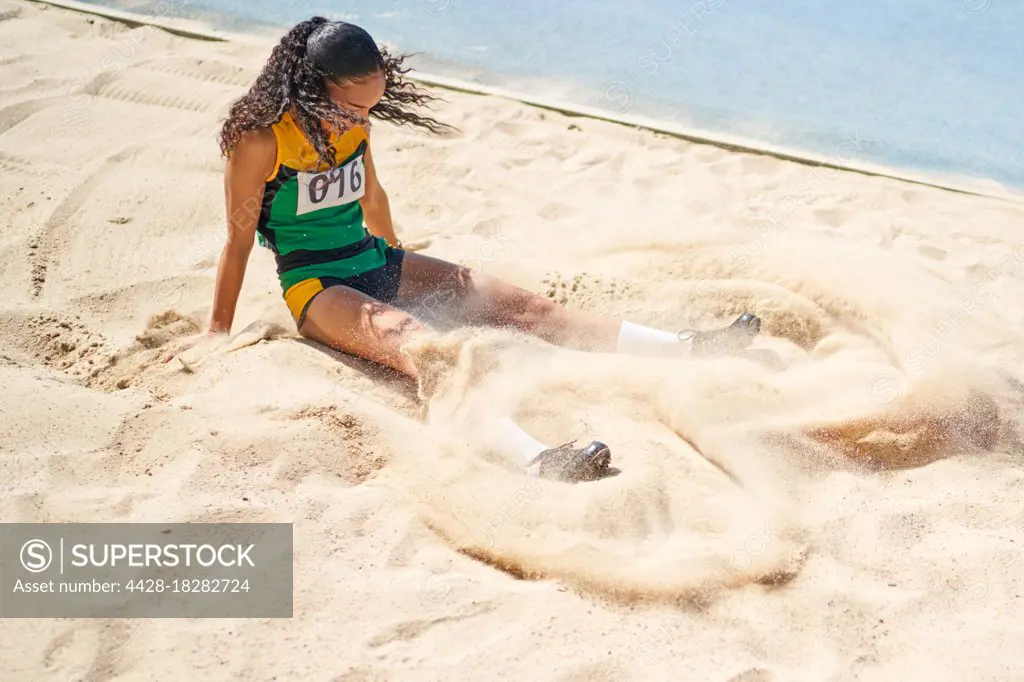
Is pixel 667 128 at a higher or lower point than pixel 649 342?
higher

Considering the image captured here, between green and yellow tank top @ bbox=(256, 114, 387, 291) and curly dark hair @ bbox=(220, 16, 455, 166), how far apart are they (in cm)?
8

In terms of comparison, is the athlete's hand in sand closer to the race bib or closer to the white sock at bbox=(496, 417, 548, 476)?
the race bib

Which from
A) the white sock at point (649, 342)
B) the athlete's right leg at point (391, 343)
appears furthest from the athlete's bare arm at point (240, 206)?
the white sock at point (649, 342)

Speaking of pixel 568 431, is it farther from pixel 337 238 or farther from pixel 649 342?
pixel 337 238

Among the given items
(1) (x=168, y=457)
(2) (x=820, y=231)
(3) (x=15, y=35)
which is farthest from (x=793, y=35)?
(1) (x=168, y=457)

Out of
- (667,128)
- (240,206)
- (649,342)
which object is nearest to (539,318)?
(649,342)

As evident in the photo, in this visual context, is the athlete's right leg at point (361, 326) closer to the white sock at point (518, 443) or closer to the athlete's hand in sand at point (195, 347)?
the athlete's hand in sand at point (195, 347)

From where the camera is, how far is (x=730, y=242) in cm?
367

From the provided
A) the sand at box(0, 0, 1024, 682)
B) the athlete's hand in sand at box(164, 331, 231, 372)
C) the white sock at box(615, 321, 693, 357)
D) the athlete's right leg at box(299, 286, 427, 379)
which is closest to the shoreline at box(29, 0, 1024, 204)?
the sand at box(0, 0, 1024, 682)

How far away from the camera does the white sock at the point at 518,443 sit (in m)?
2.42

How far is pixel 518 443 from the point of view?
2463 millimetres

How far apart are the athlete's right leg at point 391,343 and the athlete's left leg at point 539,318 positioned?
31cm

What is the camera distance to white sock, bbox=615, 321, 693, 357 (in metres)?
2.91

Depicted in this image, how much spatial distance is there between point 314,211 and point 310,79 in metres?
0.44
